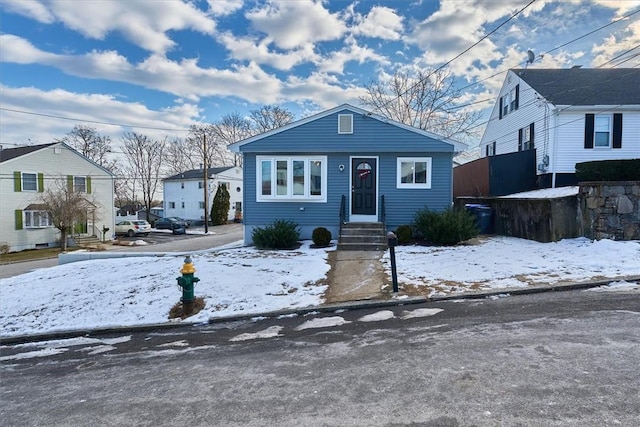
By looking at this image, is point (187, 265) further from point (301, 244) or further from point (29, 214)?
point (29, 214)

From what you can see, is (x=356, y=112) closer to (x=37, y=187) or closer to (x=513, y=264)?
(x=513, y=264)

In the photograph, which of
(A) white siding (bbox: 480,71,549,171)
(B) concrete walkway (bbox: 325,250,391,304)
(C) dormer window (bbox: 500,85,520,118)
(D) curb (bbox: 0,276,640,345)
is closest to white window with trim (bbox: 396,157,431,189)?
(B) concrete walkway (bbox: 325,250,391,304)

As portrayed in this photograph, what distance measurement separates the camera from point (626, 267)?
23.1 ft

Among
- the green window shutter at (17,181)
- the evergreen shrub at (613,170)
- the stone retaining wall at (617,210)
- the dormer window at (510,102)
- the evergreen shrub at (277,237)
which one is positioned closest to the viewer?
the stone retaining wall at (617,210)

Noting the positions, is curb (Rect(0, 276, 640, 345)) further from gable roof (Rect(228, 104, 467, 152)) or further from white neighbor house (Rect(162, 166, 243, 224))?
white neighbor house (Rect(162, 166, 243, 224))

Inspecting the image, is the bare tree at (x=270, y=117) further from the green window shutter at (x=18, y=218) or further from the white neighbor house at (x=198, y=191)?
the green window shutter at (x=18, y=218)

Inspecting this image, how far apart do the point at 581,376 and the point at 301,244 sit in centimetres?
946

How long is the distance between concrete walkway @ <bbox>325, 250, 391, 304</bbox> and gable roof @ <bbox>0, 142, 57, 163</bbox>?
29.9 meters

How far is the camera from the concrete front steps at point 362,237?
10.8 m

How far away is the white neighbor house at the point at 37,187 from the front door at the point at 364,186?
980 inches

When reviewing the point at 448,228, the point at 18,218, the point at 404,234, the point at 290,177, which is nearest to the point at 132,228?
the point at 18,218

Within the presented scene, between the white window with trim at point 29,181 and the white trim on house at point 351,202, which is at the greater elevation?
the white window with trim at point 29,181

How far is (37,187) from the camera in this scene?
2852 centimetres

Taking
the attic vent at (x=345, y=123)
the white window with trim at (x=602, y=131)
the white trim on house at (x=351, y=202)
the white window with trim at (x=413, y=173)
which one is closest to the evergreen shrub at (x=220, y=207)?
the white trim on house at (x=351, y=202)
